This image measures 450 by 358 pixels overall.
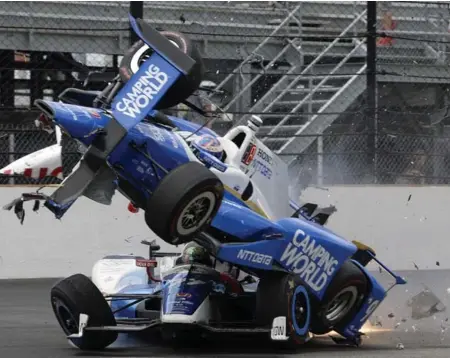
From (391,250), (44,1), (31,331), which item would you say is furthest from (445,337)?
(44,1)

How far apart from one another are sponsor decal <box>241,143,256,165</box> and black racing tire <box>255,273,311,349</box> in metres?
0.91

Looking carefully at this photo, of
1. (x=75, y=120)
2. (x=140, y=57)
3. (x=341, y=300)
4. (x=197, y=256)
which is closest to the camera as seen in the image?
(x=75, y=120)

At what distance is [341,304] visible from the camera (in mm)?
8438

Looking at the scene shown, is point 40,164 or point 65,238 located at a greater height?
point 40,164

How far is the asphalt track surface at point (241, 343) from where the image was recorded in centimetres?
778

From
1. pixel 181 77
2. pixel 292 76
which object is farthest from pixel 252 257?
pixel 292 76

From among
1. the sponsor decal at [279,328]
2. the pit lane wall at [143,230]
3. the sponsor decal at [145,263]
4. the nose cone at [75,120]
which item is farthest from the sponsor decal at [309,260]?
the pit lane wall at [143,230]

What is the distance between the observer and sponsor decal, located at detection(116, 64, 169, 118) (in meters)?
7.20

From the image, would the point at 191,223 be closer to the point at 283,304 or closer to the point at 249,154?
the point at 283,304

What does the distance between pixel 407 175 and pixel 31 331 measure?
614cm

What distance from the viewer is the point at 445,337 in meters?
8.88

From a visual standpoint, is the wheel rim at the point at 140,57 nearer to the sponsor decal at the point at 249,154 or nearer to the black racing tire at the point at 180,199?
the black racing tire at the point at 180,199

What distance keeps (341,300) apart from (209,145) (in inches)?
60.7

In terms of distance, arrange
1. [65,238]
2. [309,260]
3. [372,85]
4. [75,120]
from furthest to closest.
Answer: [372,85] → [65,238] → [309,260] → [75,120]
